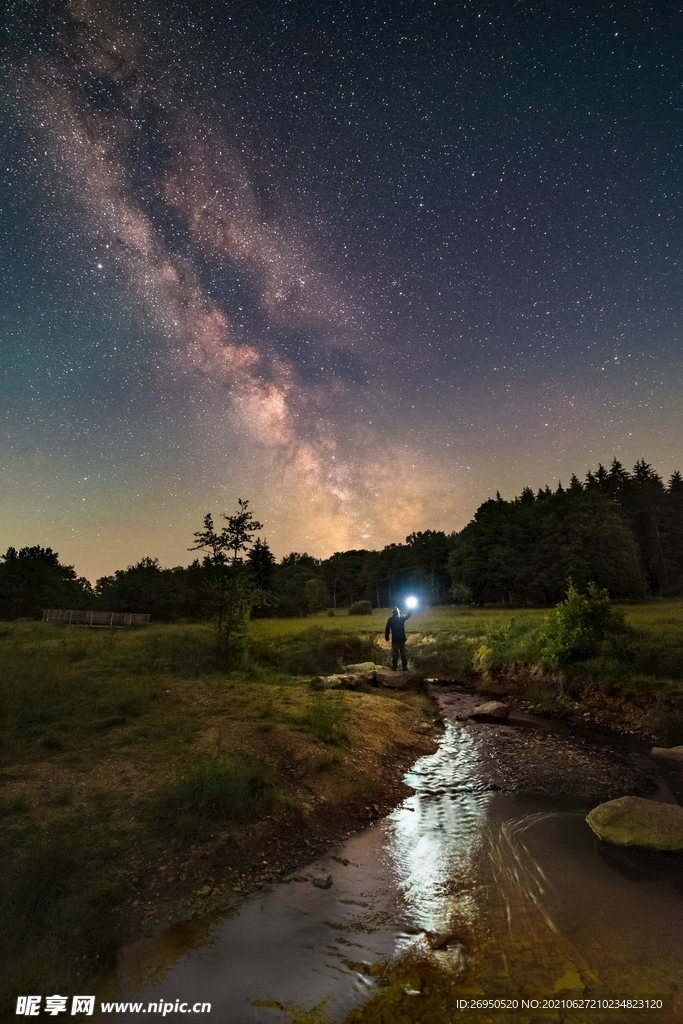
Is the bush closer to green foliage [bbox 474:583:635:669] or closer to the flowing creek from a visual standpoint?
green foliage [bbox 474:583:635:669]

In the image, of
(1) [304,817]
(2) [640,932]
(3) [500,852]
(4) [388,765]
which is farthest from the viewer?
(4) [388,765]

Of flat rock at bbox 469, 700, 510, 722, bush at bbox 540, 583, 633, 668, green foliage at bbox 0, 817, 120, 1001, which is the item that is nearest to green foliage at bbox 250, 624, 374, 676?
flat rock at bbox 469, 700, 510, 722

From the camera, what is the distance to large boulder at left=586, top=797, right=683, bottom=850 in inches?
345

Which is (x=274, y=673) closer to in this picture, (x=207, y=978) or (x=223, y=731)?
(x=223, y=731)

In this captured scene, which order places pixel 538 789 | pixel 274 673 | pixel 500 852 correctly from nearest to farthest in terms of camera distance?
pixel 500 852 < pixel 538 789 < pixel 274 673

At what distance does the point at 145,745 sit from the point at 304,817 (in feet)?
16.5

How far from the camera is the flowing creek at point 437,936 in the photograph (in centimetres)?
527

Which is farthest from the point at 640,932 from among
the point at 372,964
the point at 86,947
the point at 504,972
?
the point at 86,947

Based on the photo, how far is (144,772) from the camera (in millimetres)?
10656

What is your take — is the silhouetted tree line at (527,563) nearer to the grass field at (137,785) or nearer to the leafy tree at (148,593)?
the leafy tree at (148,593)

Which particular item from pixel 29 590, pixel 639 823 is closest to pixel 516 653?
pixel 639 823

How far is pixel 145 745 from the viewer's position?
40.2 ft

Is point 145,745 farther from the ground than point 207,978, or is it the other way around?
point 145,745

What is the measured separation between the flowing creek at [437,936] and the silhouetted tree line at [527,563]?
47893 mm
